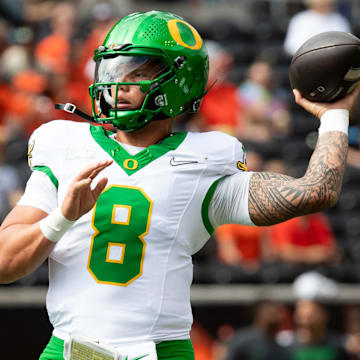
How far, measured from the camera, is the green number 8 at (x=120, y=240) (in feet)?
9.29

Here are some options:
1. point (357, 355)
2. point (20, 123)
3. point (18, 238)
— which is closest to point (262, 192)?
point (18, 238)

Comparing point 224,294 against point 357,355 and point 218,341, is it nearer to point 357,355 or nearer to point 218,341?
point 218,341

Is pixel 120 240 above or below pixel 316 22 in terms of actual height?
above

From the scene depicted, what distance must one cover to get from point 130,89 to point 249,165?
4641mm

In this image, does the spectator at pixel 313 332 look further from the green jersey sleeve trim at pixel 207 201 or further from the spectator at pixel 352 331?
the green jersey sleeve trim at pixel 207 201

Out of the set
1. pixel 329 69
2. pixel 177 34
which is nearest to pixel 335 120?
pixel 329 69

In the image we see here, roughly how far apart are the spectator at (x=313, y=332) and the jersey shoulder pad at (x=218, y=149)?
12.4 ft

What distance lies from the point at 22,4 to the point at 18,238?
31.4 ft

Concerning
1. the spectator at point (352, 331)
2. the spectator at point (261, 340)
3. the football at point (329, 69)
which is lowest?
the spectator at point (352, 331)

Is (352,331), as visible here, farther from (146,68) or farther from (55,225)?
(55,225)

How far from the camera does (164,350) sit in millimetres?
2857

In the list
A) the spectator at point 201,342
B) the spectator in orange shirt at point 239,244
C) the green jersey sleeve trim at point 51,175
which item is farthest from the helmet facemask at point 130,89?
the spectator in orange shirt at point 239,244

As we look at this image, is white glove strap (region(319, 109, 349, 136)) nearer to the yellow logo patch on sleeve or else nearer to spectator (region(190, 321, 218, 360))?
the yellow logo patch on sleeve

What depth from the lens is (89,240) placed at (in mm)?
2867
